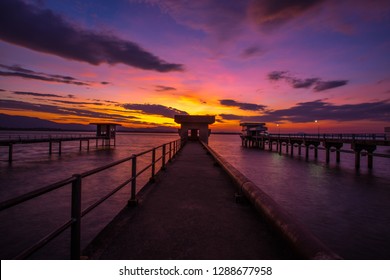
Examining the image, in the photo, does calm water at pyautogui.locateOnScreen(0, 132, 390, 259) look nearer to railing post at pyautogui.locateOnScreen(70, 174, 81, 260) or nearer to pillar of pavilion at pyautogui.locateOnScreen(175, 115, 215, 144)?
railing post at pyautogui.locateOnScreen(70, 174, 81, 260)

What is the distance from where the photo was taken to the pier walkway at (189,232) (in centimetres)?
326

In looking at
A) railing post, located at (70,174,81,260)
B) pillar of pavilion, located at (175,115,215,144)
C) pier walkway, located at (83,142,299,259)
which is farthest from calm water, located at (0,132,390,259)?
pillar of pavilion, located at (175,115,215,144)

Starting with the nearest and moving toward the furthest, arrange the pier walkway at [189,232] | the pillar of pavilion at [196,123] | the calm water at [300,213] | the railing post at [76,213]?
the railing post at [76,213]
the pier walkway at [189,232]
the calm water at [300,213]
the pillar of pavilion at [196,123]

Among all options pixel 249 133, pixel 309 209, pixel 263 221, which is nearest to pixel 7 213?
pixel 263 221

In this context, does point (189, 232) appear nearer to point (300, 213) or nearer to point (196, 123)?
point (300, 213)

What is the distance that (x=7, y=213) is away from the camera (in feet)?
30.2

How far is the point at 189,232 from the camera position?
3.94 meters

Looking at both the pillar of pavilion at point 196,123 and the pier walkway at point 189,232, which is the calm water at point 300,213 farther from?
the pillar of pavilion at point 196,123

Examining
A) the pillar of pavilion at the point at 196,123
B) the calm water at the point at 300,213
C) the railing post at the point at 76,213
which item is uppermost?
the pillar of pavilion at the point at 196,123

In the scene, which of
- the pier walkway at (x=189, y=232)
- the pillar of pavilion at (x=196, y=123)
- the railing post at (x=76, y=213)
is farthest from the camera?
the pillar of pavilion at (x=196, y=123)

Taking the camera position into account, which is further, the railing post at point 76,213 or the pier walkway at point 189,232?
the pier walkway at point 189,232

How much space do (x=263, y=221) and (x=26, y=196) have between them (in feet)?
12.3

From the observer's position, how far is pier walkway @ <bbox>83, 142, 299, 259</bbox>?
128 inches

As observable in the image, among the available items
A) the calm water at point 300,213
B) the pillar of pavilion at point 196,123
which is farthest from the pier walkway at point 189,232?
the pillar of pavilion at point 196,123
